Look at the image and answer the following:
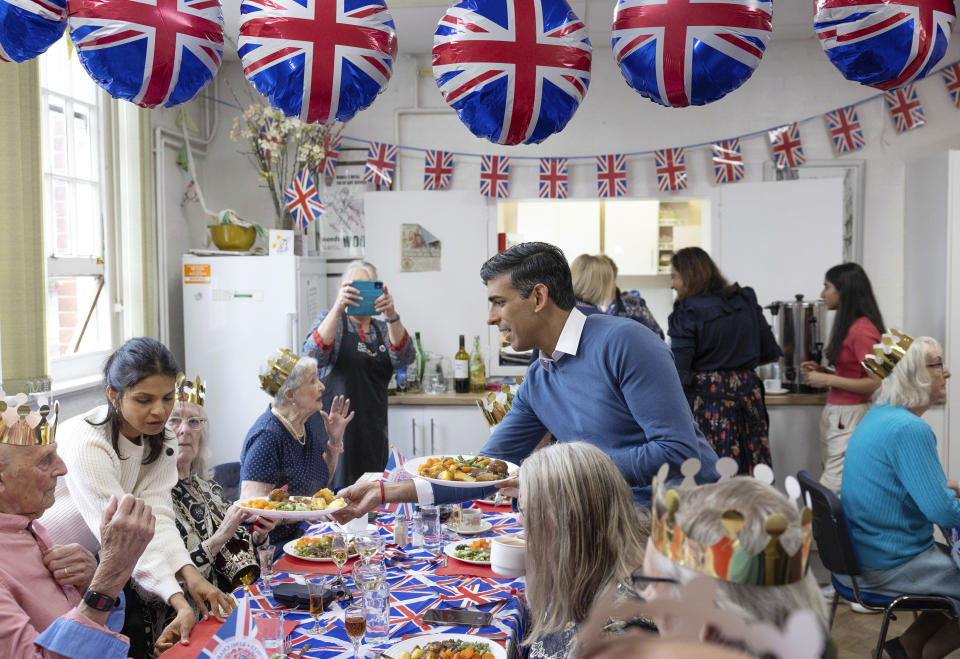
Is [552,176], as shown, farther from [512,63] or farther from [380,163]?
[512,63]

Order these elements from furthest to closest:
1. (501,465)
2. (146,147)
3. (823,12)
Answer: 1. (146,147)
2. (501,465)
3. (823,12)

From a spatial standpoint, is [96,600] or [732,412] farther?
[732,412]

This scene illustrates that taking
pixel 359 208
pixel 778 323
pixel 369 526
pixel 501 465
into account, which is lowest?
pixel 369 526

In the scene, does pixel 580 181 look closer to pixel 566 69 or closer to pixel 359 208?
pixel 359 208

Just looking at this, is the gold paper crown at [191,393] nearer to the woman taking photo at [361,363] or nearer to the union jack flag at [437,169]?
the woman taking photo at [361,363]

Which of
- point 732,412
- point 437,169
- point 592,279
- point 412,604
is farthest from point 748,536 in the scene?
point 437,169

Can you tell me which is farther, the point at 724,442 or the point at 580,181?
the point at 580,181

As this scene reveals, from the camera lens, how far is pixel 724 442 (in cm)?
444

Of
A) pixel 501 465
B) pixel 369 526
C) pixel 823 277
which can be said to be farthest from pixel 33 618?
pixel 823 277

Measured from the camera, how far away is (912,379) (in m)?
2.97

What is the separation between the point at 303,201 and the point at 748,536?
4.38 metres

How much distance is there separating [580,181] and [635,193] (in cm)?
37

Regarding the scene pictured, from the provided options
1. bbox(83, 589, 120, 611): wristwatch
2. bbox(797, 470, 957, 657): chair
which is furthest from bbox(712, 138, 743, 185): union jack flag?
bbox(83, 589, 120, 611): wristwatch

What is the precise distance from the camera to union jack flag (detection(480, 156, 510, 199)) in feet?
17.7
